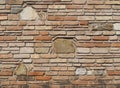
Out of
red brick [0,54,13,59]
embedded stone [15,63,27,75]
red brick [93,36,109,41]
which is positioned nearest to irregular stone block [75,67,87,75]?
red brick [93,36,109,41]

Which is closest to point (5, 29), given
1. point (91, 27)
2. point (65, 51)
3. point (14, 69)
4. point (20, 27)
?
point (20, 27)

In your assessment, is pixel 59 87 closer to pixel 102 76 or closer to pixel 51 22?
pixel 102 76

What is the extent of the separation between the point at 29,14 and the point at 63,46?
0.63m

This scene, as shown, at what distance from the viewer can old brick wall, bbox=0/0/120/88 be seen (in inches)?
155

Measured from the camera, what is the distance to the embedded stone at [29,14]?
→ 4090mm

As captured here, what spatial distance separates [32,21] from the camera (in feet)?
13.4

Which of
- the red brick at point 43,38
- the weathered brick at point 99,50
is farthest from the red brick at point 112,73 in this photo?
the red brick at point 43,38

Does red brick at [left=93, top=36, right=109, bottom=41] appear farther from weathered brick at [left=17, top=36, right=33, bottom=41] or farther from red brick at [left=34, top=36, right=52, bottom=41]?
weathered brick at [left=17, top=36, right=33, bottom=41]

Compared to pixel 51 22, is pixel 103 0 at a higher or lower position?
higher

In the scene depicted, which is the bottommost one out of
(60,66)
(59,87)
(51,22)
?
(59,87)

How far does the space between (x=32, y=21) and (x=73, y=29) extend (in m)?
0.56

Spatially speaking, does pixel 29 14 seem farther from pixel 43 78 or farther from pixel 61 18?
pixel 43 78

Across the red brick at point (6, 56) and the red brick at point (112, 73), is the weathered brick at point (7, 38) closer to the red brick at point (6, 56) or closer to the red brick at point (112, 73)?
the red brick at point (6, 56)

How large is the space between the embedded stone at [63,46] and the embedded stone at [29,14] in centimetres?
44
